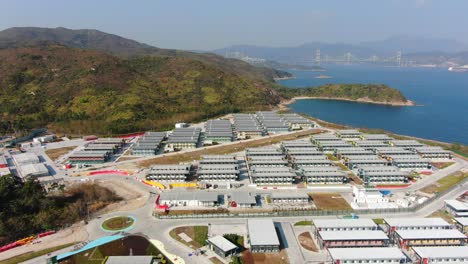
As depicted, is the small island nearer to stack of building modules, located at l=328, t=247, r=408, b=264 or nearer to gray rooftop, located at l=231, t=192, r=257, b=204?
gray rooftop, located at l=231, t=192, r=257, b=204

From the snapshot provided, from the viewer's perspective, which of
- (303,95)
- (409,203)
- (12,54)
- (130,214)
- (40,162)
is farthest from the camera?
(303,95)

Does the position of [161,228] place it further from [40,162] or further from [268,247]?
[40,162]

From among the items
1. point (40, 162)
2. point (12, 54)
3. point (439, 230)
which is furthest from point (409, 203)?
point (12, 54)

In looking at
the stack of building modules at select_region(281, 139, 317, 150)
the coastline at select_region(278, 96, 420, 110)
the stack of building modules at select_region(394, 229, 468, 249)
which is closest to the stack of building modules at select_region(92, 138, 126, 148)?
the stack of building modules at select_region(281, 139, 317, 150)

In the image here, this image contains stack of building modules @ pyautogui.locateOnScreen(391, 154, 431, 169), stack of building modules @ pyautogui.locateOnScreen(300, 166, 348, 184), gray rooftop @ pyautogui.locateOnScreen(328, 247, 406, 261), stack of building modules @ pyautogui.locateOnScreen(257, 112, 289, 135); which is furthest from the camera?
stack of building modules @ pyautogui.locateOnScreen(257, 112, 289, 135)

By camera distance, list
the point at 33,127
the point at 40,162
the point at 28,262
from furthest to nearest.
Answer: the point at 33,127
the point at 40,162
the point at 28,262

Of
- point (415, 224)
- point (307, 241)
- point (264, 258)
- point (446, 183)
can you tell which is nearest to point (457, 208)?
point (415, 224)
